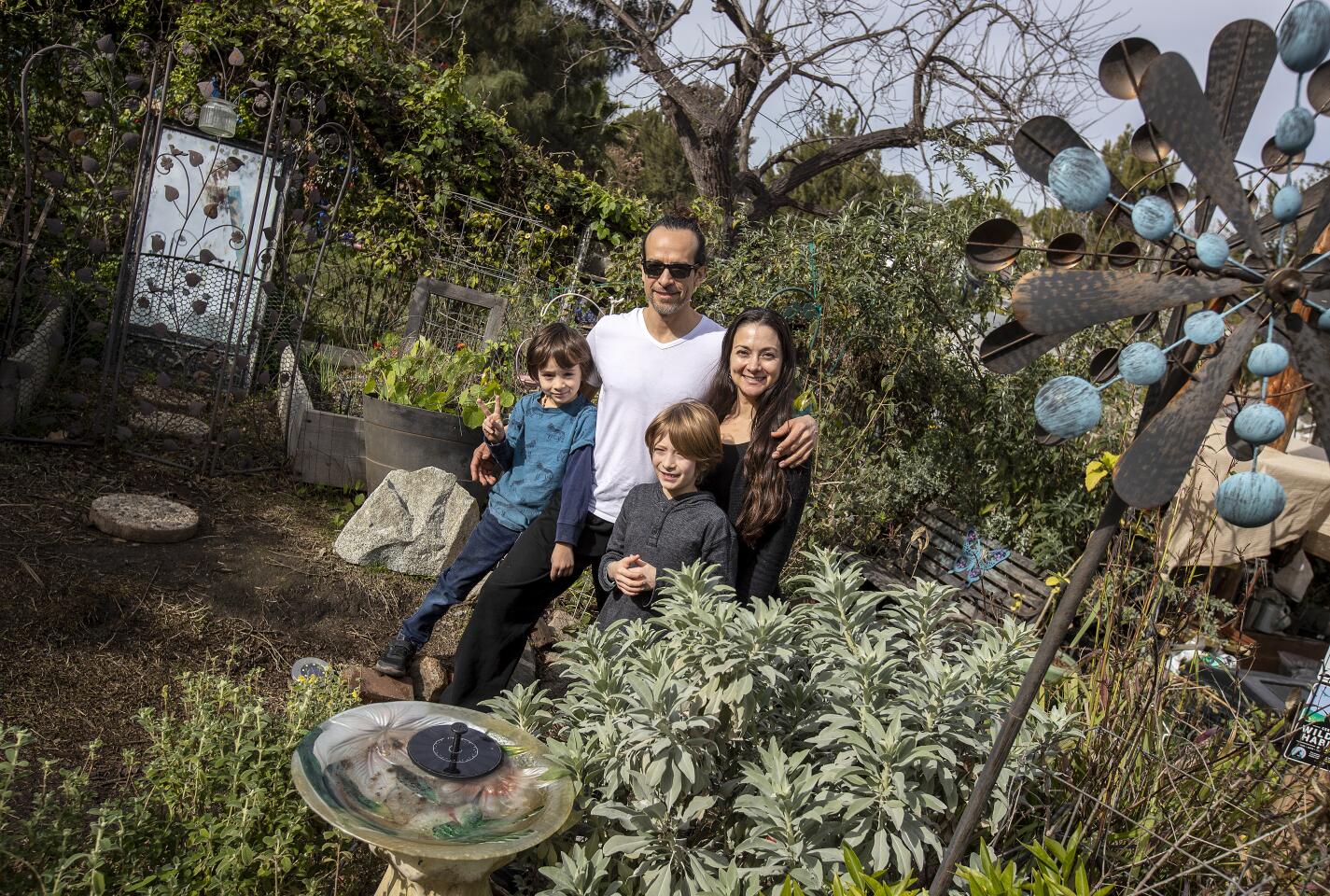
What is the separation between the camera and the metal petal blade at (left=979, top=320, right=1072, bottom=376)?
147 centimetres

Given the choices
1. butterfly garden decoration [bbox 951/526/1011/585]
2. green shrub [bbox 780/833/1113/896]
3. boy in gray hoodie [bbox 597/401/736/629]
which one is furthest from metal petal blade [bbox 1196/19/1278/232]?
butterfly garden decoration [bbox 951/526/1011/585]

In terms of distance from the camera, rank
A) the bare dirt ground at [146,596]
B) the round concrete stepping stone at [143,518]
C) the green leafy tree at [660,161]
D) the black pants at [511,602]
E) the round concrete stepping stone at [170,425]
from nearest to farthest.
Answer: the black pants at [511,602] → the bare dirt ground at [146,596] → the round concrete stepping stone at [143,518] → the round concrete stepping stone at [170,425] → the green leafy tree at [660,161]

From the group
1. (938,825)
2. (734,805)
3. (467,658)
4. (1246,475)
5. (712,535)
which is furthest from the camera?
(467,658)

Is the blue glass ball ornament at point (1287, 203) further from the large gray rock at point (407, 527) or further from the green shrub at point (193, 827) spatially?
the large gray rock at point (407, 527)

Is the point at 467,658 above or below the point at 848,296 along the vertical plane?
below

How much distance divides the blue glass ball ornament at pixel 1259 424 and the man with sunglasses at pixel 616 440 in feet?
4.63

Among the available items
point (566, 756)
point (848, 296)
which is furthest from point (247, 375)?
point (566, 756)

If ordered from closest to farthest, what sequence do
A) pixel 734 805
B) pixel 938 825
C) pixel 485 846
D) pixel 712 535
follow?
pixel 485 846
pixel 734 805
pixel 938 825
pixel 712 535

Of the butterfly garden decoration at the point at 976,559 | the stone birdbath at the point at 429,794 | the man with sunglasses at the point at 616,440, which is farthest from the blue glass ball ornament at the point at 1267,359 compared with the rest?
the butterfly garden decoration at the point at 976,559

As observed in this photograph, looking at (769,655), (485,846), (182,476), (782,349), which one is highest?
(782,349)

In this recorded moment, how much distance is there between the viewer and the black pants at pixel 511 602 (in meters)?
3.11

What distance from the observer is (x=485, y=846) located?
1682mm

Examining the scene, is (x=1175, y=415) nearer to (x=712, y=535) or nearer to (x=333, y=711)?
(x=712, y=535)

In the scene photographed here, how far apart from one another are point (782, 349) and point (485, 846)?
1.55m
